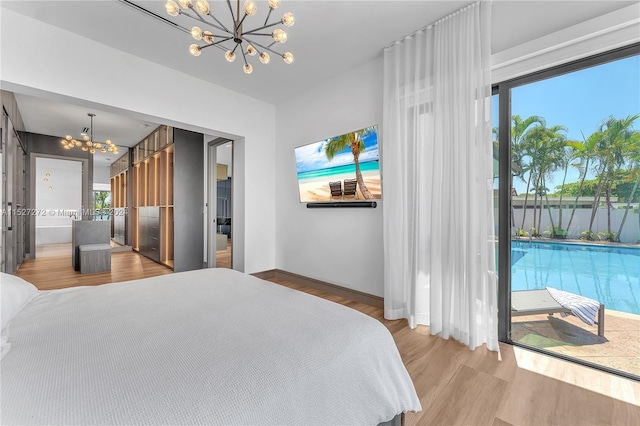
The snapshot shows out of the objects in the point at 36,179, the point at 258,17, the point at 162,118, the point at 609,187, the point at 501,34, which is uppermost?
the point at 258,17

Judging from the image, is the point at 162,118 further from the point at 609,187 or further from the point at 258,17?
the point at 609,187

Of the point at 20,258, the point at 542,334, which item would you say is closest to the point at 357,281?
the point at 542,334

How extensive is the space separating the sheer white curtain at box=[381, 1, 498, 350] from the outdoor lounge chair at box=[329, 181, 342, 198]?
0.70 m

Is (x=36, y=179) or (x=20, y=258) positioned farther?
(x=36, y=179)

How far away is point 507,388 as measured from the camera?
1768 millimetres

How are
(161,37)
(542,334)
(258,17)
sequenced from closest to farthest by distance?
(542,334), (258,17), (161,37)

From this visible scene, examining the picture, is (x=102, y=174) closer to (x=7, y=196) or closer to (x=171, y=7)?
(x=7, y=196)

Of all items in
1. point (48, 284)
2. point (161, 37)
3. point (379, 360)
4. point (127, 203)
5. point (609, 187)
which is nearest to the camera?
point (379, 360)

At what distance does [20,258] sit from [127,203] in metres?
2.42

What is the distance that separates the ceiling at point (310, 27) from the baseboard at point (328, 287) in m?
2.70

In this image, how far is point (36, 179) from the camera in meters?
5.55

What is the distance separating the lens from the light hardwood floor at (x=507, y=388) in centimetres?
152

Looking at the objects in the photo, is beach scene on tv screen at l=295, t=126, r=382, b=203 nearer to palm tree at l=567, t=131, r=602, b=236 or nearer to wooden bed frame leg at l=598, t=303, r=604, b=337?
palm tree at l=567, t=131, r=602, b=236

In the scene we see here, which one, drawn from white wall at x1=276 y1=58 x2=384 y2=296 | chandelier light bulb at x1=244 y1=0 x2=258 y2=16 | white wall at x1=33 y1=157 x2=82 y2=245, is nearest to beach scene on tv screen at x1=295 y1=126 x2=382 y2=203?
white wall at x1=276 y1=58 x2=384 y2=296
